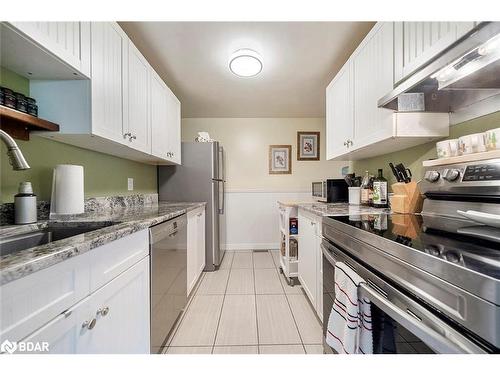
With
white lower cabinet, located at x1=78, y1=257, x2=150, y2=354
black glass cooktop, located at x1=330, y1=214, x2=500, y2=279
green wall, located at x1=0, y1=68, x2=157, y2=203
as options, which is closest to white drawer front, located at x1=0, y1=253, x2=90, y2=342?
white lower cabinet, located at x1=78, y1=257, x2=150, y2=354

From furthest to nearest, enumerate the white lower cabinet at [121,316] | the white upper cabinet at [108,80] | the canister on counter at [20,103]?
the white upper cabinet at [108,80] < the canister on counter at [20,103] < the white lower cabinet at [121,316]

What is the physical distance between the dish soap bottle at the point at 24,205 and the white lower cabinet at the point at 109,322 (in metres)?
0.58

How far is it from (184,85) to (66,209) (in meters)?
1.93

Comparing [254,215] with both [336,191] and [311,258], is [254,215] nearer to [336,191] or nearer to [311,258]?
[336,191]

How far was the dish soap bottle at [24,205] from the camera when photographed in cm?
102

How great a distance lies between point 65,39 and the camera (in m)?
1.02

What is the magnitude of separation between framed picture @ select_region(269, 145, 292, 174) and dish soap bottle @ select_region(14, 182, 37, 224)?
10.0 ft

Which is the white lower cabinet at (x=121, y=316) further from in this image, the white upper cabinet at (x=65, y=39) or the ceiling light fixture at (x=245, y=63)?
the ceiling light fixture at (x=245, y=63)

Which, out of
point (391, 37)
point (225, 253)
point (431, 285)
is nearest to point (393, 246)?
point (431, 285)

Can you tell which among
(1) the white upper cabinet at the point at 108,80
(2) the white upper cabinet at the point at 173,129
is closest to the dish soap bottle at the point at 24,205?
(1) the white upper cabinet at the point at 108,80

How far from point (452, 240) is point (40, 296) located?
121 cm

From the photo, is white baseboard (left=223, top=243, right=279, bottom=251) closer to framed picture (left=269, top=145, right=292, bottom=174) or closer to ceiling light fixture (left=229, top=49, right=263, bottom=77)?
framed picture (left=269, top=145, right=292, bottom=174)

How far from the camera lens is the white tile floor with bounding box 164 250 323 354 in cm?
139
